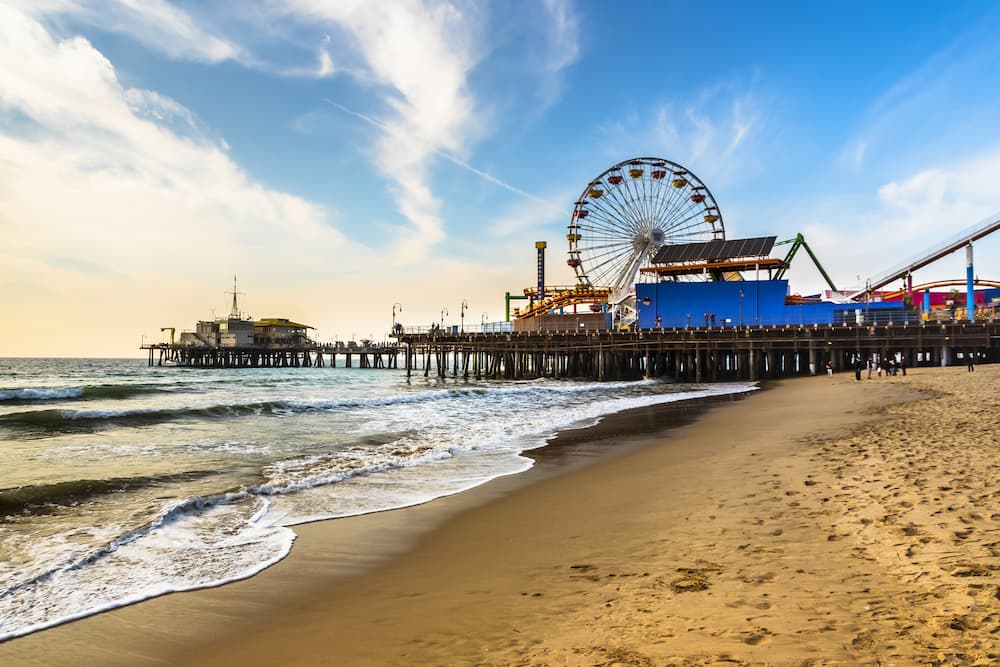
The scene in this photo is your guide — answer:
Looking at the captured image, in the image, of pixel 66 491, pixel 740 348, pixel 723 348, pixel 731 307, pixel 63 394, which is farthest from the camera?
pixel 731 307

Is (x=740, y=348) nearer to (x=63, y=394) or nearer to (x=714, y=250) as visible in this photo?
(x=714, y=250)

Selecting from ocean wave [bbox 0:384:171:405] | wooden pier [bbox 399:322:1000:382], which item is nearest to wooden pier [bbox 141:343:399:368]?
wooden pier [bbox 399:322:1000:382]

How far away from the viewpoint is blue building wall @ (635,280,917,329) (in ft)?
140

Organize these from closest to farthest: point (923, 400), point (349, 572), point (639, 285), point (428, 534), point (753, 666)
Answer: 1. point (753, 666)
2. point (349, 572)
3. point (428, 534)
4. point (923, 400)
5. point (639, 285)

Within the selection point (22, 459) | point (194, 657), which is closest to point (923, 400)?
point (194, 657)

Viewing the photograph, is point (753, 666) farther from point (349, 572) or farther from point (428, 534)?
point (428, 534)

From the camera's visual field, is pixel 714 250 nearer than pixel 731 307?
No

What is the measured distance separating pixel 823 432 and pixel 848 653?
30.4 ft

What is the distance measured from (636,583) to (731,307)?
43.2m

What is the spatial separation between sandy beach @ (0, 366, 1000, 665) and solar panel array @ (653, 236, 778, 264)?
42055 mm

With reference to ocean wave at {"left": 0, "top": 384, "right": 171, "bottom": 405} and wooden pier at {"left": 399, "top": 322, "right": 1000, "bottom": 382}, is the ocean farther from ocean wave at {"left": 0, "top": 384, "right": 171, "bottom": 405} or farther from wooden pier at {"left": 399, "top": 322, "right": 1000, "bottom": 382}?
wooden pier at {"left": 399, "top": 322, "right": 1000, "bottom": 382}

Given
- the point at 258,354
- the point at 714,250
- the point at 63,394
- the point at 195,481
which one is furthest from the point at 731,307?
the point at 258,354

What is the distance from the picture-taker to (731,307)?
43406mm

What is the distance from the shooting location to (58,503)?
7.34 metres
